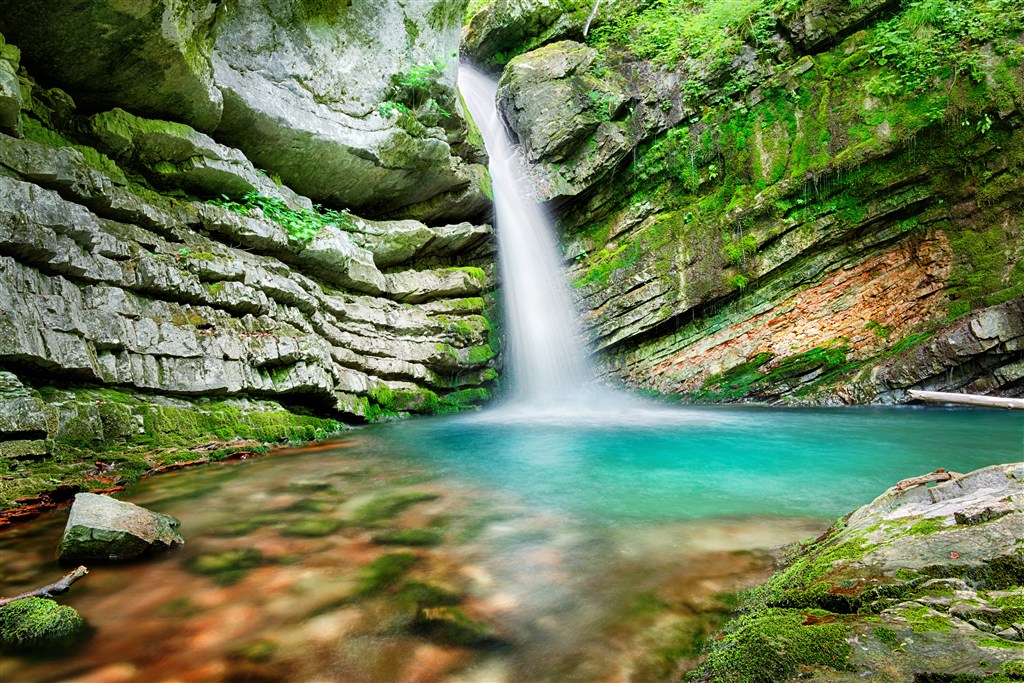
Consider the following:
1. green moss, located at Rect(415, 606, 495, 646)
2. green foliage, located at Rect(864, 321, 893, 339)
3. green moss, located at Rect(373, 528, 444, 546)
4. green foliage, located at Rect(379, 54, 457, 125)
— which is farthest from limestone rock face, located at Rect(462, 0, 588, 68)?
green moss, located at Rect(415, 606, 495, 646)

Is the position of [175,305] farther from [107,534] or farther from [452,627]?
[452,627]

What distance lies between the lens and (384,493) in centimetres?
441

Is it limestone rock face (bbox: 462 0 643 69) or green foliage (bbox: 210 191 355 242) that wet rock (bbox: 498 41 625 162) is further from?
green foliage (bbox: 210 191 355 242)

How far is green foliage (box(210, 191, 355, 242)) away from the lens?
7.85m

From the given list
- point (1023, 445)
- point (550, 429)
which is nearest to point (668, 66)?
point (550, 429)

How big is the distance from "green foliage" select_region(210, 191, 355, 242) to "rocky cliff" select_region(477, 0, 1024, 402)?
5.75 meters

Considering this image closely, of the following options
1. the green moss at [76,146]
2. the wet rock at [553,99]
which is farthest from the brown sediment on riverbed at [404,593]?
the wet rock at [553,99]

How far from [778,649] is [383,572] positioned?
197cm

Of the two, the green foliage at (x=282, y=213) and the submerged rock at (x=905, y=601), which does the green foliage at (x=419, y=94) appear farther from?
the submerged rock at (x=905, y=601)

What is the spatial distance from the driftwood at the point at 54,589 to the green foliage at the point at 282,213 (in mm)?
6258

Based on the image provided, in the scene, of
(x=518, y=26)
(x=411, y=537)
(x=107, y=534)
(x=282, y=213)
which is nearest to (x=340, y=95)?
(x=282, y=213)

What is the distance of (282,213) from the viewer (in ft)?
27.8

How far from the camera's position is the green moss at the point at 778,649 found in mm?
1607

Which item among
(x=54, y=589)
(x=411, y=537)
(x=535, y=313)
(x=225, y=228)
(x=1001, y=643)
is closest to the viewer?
(x=1001, y=643)
